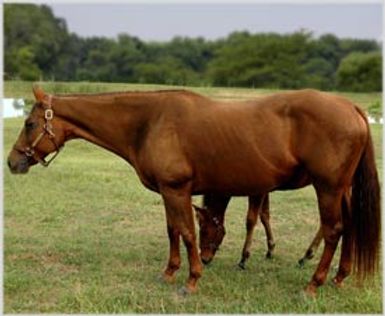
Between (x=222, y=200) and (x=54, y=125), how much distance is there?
195cm

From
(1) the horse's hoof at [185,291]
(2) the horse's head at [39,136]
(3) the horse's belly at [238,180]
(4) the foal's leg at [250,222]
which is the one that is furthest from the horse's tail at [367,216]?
(2) the horse's head at [39,136]

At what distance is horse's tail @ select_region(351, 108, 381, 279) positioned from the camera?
5.62 metres

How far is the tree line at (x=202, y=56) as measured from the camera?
46.5 m

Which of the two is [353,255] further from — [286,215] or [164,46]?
[164,46]

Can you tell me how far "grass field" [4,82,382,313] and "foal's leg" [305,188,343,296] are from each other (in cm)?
15

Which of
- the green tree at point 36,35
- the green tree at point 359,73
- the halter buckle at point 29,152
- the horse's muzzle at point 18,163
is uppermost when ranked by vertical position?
the green tree at point 36,35

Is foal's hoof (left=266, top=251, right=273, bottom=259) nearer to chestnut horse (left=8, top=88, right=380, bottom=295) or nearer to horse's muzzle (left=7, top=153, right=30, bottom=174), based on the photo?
chestnut horse (left=8, top=88, right=380, bottom=295)

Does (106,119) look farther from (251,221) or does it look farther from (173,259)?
(251,221)

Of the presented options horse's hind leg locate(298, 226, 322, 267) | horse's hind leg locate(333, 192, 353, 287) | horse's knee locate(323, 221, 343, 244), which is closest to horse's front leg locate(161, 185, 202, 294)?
horse's knee locate(323, 221, 343, 244)

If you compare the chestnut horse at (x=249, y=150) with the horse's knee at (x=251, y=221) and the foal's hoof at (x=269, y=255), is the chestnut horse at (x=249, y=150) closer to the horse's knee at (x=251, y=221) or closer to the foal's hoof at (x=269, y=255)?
the horse's knee at (x=251, y=221)

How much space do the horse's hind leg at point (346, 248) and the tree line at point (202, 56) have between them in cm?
3897

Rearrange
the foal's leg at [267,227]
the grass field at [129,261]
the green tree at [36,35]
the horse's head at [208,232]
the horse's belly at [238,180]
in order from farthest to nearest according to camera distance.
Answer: the green tree at [36,35] → the foal's leg at [267,227] → the horse's head at [208,232] → the horse's belly at [238,180] → the grass field at [129,261]

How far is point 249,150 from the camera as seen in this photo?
17.9ft

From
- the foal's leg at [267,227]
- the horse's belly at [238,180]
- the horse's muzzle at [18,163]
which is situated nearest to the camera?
the horse's belly at [238,180]
